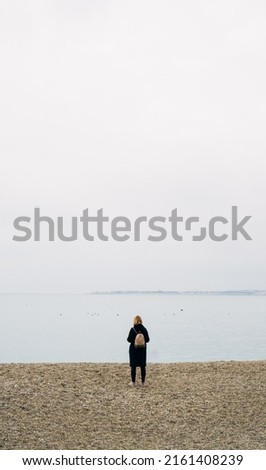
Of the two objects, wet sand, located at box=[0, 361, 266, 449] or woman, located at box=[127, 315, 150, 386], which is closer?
wet sand, located at box=[0, 361, 266, 449]

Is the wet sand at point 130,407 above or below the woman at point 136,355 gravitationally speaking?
below

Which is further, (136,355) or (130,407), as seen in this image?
(136,355)

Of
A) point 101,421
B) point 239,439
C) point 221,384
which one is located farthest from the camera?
point 221,384

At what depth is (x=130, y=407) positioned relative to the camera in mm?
13531

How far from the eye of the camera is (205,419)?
12.8 metres

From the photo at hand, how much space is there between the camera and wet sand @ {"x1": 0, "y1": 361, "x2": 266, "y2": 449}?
11555 millimetres

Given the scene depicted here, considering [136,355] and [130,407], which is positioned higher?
[136,355]

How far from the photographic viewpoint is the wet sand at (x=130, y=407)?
37.9 feet

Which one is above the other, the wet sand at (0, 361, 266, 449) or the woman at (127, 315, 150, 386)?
the woman at (127, 315, 150, 386)

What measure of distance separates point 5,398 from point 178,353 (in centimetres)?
2828

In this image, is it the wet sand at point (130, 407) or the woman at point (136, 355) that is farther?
the woman at point (136, 355)

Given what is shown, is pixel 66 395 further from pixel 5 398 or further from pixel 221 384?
pixel 221 384
